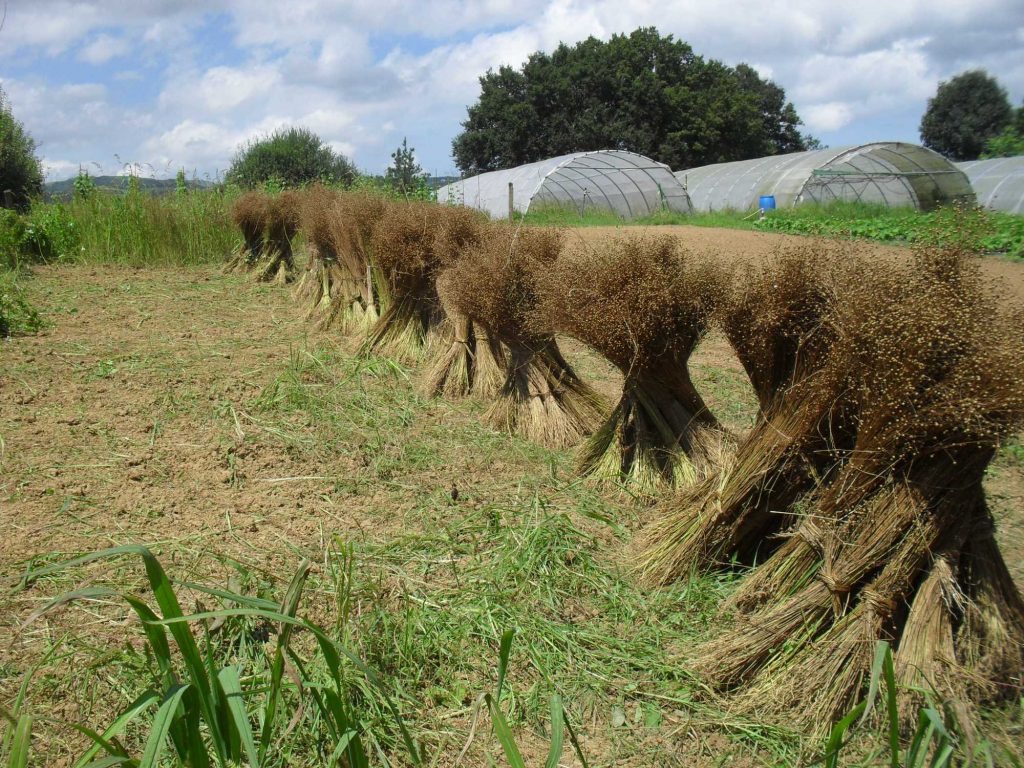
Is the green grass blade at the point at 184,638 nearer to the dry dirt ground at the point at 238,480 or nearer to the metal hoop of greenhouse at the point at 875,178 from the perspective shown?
the dry dirt ground at the point at 238,480

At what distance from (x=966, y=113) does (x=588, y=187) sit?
1446 inches

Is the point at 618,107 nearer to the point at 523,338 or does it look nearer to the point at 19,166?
the point at 19,166

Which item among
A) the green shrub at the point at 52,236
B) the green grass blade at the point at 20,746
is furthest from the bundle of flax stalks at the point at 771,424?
the green shrub at the point at 52,236

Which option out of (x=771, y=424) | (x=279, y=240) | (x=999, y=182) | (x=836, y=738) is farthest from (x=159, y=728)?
(x=999, y=182)

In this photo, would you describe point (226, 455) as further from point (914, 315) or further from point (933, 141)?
point (933, 141)

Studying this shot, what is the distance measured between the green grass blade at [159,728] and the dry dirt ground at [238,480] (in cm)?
55

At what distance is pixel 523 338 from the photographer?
4.80 m

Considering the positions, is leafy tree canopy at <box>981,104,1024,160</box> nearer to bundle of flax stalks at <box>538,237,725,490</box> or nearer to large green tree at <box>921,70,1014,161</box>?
bundle of flax stalks at <box>538,237,725,490</box>

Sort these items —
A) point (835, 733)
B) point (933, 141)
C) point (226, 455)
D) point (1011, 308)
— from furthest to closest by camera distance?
point (933, 141) → point (226, 455) → point (1011, 308) → point (835, 733)

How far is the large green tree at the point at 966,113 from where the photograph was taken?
45.2 meters

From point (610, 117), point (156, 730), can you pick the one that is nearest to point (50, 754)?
point (156, 730)

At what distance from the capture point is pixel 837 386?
8.18ft

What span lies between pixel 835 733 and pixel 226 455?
3275mm

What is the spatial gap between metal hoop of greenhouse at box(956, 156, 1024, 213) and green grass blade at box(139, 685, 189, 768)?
19387 mm
